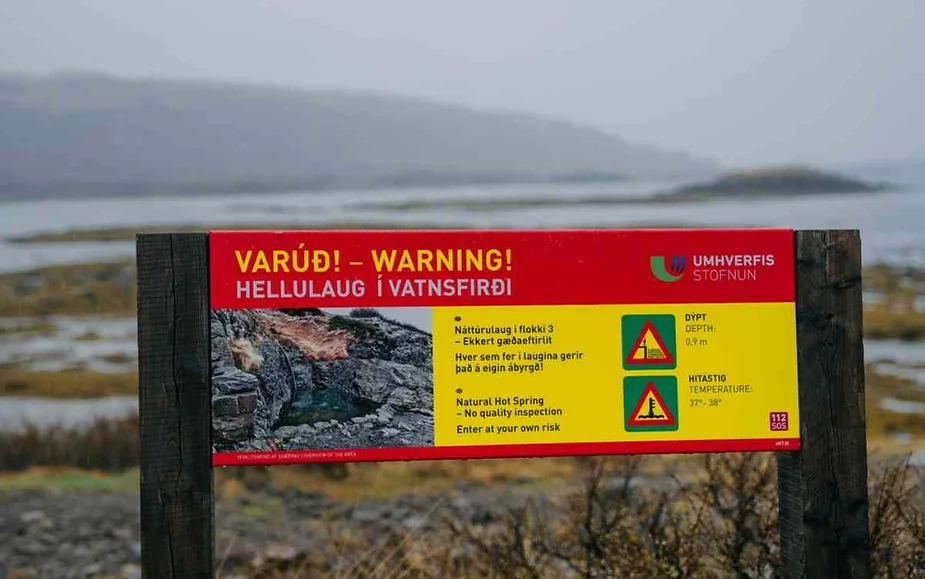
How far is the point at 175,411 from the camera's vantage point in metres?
3.88

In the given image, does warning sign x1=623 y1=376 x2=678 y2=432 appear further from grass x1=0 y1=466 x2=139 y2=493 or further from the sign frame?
grass x1=0 y1=466 x2=139 y2=493

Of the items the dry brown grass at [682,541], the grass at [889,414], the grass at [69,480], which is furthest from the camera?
the grass at [889,414]

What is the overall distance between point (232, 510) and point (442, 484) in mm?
2495

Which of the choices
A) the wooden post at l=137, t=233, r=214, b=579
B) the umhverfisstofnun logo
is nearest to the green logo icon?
the umhverfisstofnun logo

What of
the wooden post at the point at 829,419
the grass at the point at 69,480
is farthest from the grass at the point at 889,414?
the wooden post at the point at 829,419

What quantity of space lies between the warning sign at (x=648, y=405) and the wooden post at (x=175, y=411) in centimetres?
150

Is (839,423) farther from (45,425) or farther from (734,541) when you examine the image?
(45,425)

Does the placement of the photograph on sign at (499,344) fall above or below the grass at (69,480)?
above

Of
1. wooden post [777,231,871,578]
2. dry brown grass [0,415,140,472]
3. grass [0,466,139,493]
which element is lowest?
grass [0,466,139,493]

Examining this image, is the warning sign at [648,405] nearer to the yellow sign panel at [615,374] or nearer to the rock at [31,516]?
the yellow sign panel at [615,374]

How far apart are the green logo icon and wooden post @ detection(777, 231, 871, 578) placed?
443 millimetres

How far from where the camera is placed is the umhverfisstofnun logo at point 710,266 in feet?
13.5

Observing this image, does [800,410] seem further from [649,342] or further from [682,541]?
[682,541]

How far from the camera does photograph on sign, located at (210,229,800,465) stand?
12.9ft
